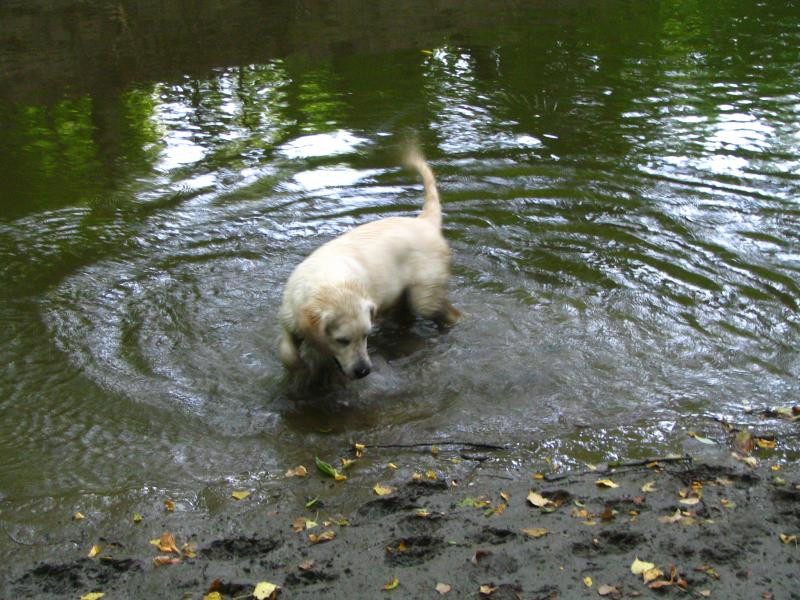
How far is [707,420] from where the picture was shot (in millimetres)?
6016

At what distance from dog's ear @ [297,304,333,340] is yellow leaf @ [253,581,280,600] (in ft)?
6.92

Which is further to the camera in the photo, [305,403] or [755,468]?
[305,403]

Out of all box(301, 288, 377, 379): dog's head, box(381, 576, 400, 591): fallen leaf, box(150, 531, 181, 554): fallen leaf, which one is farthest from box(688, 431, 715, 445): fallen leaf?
box(150, 531, 181, 554): fallen leaf

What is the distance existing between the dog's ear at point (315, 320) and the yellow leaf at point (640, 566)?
8.82 ft

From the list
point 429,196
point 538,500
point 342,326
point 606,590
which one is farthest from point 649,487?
point 429,196

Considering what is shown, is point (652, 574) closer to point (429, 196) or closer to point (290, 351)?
point (290, 351)

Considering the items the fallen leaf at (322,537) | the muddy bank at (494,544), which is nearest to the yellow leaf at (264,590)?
the muddy bank at (494,544)

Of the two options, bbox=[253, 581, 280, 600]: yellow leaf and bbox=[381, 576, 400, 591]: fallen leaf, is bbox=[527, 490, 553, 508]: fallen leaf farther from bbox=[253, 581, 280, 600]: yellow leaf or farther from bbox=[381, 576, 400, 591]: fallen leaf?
bbox=[253, 581, 280, 600]: yellow leaf

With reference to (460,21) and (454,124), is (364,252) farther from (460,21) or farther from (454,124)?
(460,21)

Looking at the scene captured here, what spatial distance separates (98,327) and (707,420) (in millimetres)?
4923

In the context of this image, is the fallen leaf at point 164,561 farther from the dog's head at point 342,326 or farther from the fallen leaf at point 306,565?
the dog's head at point 342,326

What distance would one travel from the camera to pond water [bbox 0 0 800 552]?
5949 millimetres

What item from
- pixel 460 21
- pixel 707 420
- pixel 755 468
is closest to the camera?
pixel 755 468

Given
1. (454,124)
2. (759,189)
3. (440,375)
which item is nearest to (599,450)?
(440,375)
